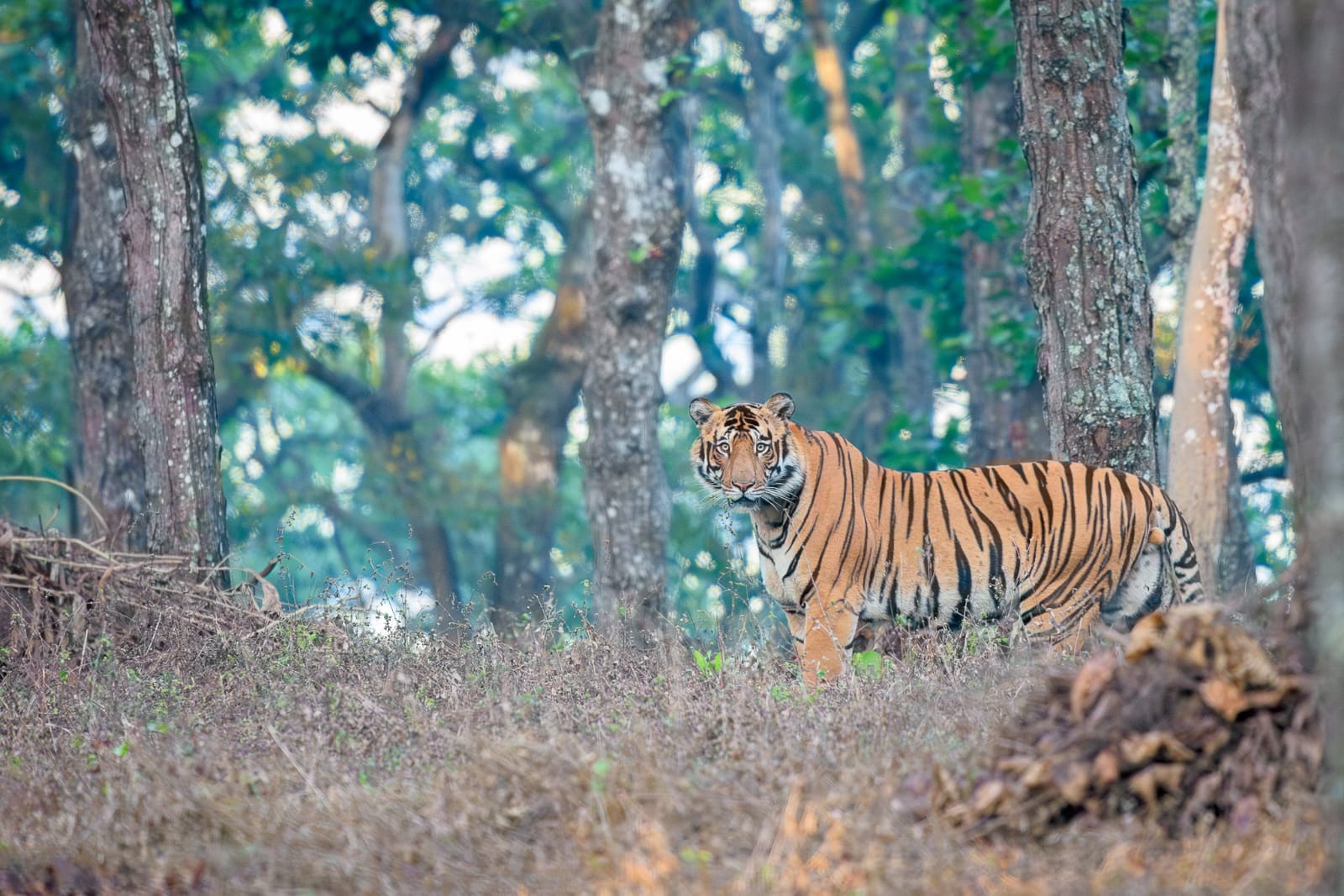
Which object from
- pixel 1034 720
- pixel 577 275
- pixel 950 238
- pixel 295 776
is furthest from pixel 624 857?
pixel 577 275

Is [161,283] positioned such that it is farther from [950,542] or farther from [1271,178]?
[1271,178]

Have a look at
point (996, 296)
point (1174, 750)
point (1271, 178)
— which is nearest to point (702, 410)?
point (1271, 178)

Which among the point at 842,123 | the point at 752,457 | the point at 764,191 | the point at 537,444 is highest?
the point at 842,123

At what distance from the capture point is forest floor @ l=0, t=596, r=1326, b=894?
400 centimetres

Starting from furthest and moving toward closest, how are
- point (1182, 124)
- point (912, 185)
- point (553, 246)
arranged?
1. point (553, 246)
2. point (912, 185)
3. point (1182, 124)

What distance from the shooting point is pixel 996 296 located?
15500 millimetres

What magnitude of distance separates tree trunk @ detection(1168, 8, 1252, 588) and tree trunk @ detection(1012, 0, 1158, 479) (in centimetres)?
358

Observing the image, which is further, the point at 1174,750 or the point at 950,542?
the point at 950,542

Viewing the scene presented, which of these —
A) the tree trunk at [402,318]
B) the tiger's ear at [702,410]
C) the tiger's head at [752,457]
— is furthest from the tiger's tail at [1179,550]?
the tree trunk at [402,318]

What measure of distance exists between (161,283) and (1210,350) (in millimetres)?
8001

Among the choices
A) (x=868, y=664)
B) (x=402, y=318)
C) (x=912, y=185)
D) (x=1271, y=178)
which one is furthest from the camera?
(x=402, y=318)

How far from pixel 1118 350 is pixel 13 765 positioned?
6156 mm

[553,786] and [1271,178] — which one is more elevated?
[1271,178]

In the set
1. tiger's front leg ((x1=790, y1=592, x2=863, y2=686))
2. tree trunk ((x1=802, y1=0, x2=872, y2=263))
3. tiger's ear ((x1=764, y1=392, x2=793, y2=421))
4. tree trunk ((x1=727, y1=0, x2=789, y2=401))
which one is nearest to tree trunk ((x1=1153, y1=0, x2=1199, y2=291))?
tiger's ear ((x1=764, y1=392, x2=793, y2=421))
